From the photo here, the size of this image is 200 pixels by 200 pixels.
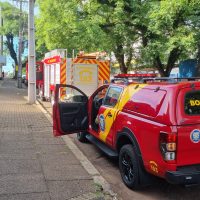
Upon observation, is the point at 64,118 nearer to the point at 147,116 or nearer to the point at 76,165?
the point at 76,165

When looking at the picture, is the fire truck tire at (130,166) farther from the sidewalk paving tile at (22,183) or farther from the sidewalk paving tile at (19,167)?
the sidewalk paving tile at (19,167)

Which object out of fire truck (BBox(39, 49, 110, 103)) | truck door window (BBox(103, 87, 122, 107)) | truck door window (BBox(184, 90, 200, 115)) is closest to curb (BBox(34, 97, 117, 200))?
truck door window (BBox(103, 87, 122, 107))

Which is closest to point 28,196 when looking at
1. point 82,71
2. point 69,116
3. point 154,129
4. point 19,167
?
point 19,167

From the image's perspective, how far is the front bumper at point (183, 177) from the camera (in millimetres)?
5324

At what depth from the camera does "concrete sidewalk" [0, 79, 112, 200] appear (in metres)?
6.01

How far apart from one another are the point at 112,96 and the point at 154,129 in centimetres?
211

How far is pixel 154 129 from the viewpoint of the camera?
5.58 metres

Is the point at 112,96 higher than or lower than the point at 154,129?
higher

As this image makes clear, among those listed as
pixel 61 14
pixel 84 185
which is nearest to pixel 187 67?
pixel 61 14

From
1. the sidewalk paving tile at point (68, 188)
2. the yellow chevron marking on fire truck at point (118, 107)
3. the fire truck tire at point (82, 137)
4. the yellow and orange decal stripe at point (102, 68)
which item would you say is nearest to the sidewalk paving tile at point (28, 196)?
the sidewalk paving tile at point (68, 188)

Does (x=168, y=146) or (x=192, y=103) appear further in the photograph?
(x=192, y=103)

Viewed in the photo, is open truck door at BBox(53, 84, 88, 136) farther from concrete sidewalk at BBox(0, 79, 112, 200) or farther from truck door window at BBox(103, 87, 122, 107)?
truck door window at BBox(103, 87, 122, 107)

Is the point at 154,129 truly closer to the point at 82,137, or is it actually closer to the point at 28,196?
the point at 28,196

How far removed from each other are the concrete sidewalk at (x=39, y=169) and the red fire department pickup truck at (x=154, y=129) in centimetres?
69
